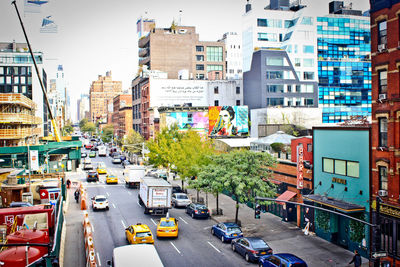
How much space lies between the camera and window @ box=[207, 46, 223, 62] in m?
124

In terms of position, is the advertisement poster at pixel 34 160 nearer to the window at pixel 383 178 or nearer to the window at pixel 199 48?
the window at pixel 383 178

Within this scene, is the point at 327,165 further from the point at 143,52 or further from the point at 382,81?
the point at 143,52

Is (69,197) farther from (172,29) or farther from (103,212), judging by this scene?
(172,29)

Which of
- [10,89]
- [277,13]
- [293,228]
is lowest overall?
[293,228]

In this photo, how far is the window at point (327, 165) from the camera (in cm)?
3422

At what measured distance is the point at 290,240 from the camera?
33.4 meters

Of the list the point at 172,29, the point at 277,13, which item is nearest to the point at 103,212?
the point at 277,13

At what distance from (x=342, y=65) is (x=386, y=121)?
7434cm

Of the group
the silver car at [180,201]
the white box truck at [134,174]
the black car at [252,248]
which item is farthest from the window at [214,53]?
the black car at [252,248]

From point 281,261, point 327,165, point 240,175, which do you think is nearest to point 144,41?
point 240,175

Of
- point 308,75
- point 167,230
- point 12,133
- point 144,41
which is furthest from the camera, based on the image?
point 144,41

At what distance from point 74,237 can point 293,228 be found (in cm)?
1951

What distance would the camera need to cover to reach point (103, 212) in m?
43.6

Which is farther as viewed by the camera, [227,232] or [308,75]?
[308,75]
